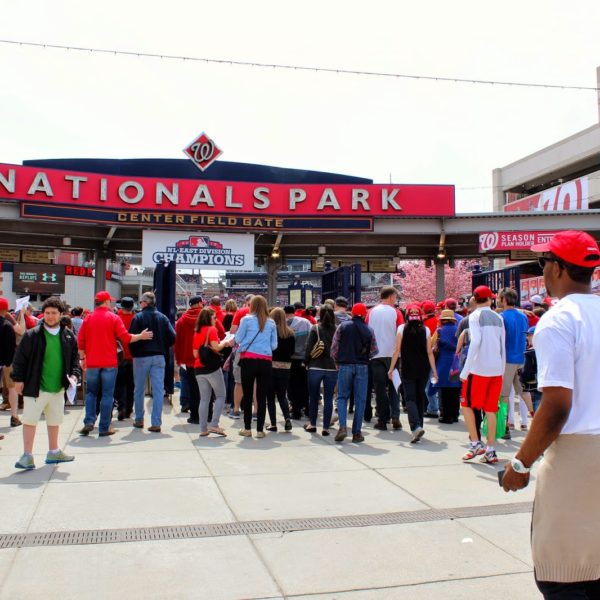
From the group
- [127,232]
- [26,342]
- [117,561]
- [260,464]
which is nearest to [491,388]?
[260,464]

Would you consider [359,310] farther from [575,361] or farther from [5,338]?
[575,361]

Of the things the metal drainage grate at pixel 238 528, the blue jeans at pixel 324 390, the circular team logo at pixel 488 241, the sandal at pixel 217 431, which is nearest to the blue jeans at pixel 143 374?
the sandal at pixel 217 431

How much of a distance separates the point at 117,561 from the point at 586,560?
2923 mm

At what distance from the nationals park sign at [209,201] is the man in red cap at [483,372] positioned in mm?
11775

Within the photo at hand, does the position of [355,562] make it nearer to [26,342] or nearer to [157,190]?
[26,342]

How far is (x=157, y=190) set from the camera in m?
17.6

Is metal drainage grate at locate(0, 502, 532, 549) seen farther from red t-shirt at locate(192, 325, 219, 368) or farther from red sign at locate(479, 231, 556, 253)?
red sign at locate(479, 231, 556, 253)

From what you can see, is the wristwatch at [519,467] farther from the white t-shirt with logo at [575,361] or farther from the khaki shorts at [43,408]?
the khaki shorts at [43,408]

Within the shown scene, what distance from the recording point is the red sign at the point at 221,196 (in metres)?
16.8

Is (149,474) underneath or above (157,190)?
underneath

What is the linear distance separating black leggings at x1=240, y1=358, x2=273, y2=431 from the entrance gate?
4.23 metres

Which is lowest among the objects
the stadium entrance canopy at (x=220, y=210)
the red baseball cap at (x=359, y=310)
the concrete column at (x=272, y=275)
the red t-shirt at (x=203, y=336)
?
the red t-shirt at (x=203, y=336)

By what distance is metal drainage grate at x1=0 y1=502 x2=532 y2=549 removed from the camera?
14.0 ft

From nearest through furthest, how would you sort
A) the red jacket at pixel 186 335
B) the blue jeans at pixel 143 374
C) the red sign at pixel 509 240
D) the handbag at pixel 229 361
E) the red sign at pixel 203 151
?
the blue jeans at pixel 143 374
the handbag at pixel 229 361
the red jacket at pixel 186 335
the red sign at pixel 509 240
the red sign at pixel 203 151
